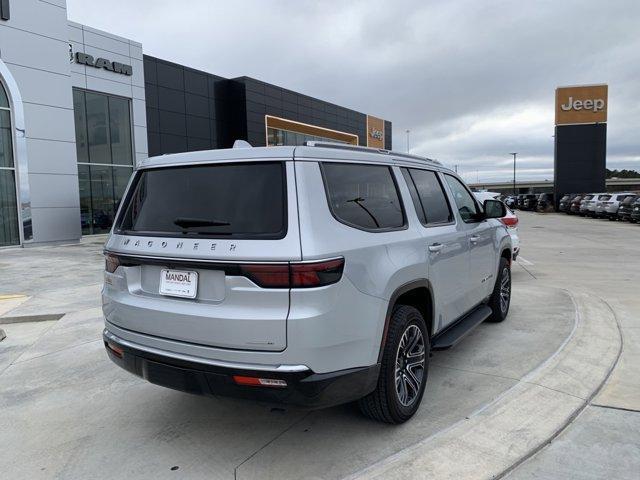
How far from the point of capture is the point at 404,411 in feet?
11.2

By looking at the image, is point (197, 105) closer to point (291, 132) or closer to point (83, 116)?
point (83, 116)

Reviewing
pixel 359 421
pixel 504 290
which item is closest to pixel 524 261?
pixel 504 290

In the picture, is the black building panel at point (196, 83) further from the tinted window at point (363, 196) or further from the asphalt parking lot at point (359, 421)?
the tinted window at point (363, 196)

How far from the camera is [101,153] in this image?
2200 centimetres

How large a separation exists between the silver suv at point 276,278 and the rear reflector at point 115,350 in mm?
15

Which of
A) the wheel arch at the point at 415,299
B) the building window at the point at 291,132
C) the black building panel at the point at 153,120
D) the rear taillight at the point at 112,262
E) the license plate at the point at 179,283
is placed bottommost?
the wheel arch at the point at 415,299

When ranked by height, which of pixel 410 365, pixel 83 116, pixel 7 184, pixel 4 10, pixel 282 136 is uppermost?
pixel 4 10

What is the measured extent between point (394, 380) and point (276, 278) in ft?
3.77

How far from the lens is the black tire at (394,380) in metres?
3.19

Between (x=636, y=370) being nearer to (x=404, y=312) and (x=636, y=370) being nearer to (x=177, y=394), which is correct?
(x=404, y=312)

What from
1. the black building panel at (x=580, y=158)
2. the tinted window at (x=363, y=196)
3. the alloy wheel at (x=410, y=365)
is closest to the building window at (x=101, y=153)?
the tinted window at (x=363, y=196)

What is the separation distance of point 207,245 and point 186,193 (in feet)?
1.64

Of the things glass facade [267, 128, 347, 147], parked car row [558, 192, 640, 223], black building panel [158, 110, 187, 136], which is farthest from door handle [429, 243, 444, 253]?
glass facade [267, 128, 347, 147]

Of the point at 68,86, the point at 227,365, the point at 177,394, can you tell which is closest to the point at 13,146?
the point at 68,86
